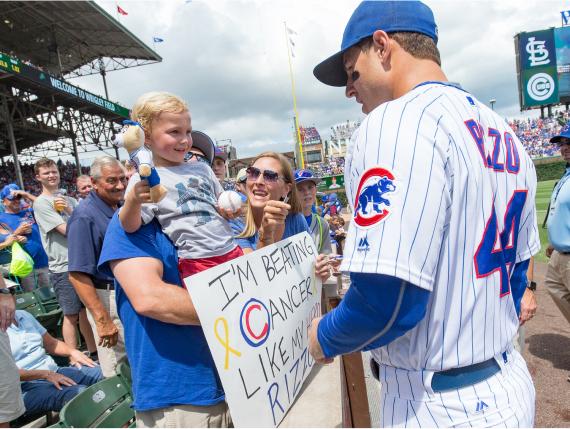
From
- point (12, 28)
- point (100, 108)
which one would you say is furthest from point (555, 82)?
point (12, 28)

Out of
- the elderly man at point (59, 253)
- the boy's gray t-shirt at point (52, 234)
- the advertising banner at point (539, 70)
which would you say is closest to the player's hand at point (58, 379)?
the elderly man at point (59, 253)

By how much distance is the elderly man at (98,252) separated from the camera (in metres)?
2.58

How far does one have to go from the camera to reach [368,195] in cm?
92

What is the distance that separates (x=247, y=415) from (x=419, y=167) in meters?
1.04

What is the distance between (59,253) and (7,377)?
2.41 metres

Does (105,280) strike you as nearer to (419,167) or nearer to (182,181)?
(182,181)

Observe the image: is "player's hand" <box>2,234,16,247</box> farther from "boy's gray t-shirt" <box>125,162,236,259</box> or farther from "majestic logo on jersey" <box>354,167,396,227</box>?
"majestic logo on jersey" <box>354,167,396,227</box>

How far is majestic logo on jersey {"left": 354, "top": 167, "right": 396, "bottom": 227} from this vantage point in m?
0.89

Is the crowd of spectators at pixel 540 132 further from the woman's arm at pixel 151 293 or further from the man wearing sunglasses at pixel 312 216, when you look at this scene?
the woman's arm at pixel 151 293

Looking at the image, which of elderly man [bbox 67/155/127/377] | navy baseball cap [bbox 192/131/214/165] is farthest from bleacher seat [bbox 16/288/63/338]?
navy baseball cap [bbox 192/131/214/165]

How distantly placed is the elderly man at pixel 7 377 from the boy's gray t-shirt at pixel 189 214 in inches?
44.8

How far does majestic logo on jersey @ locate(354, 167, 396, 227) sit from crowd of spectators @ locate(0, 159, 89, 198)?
23090 millimetres

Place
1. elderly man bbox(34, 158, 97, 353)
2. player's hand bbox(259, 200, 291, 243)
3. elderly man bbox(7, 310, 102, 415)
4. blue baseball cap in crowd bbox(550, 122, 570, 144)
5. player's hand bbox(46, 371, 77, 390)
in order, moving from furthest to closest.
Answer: elderly man bbox(34, 158, 97, 353) < blue baseball cap in crowd bbox(550, 122, 570, 144) < player's hand bbox(46, 371, 77, 390) < elderly man bbox(7, 310, 102, 415) < player's hand bbox(259, 200, 291, 243)

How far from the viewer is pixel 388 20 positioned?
3.55 ft
